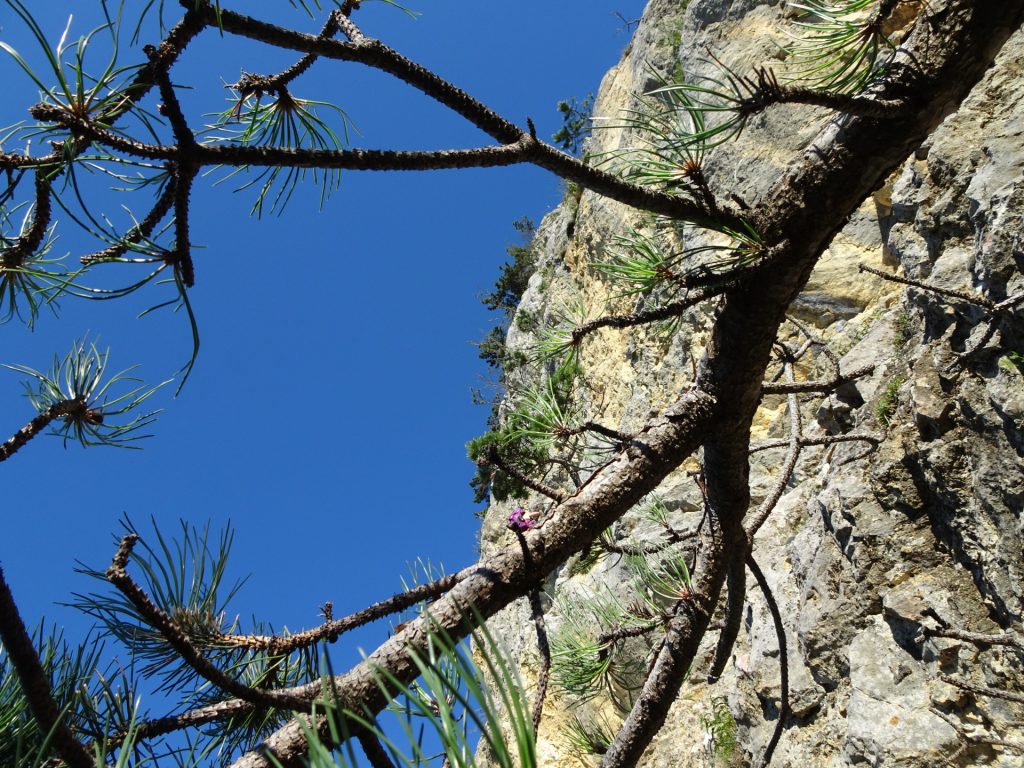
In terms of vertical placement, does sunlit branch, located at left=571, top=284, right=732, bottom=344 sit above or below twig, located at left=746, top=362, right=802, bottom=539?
above

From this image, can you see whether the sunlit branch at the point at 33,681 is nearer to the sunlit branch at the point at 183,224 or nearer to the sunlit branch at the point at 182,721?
the sunlit branch at the point at 182,721

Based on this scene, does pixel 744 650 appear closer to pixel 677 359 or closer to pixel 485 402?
pixel 677 359

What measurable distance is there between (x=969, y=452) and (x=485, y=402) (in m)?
13.4

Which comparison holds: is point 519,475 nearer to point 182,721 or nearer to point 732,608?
point 182,721

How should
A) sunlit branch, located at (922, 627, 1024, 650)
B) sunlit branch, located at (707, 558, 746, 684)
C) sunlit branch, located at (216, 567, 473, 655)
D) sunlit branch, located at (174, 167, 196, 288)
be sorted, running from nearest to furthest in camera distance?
sunlit branch, located at (174, 167, 196, 288) → sunlit branch, located at (216, 567, 473, 655) → sunlit branch, located at (922, 627, 1024, 650) → sunlit branch, located at (707, 558, 746, 684)

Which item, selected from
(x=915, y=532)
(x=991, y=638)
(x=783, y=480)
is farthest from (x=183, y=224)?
(x=915, y=532)

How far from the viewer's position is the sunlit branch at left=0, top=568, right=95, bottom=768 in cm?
72

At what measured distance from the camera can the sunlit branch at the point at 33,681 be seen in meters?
0.72

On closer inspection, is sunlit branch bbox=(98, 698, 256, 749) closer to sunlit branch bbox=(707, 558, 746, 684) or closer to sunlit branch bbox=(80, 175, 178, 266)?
sunlit branch bbox=(80, 175, 178, 266)

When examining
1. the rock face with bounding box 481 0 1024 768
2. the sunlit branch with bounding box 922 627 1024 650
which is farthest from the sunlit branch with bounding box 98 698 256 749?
the sunlit branch with bounding box 922 627 1024 650

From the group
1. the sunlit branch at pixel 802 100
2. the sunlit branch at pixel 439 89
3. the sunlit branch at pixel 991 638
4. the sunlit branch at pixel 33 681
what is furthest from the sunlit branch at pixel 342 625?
the sunlit branch at pixel 991 638

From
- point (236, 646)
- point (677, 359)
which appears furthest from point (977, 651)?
point (677, 359)

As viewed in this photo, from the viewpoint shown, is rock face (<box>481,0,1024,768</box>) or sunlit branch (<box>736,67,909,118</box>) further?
rock face (<box>481,0,1024,768</box>)

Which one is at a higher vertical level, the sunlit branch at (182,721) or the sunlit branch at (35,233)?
the sunlit branch at (35,233)
